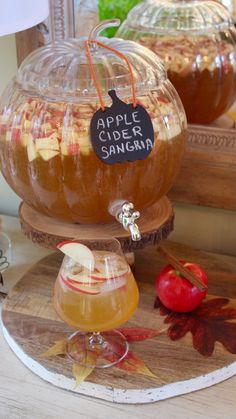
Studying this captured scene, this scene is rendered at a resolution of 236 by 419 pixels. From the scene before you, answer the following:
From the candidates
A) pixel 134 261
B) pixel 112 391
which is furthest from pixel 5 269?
pixel 112 391

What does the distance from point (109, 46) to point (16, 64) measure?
0.90ft

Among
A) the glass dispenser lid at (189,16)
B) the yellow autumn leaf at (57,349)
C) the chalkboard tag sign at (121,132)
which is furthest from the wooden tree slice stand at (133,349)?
the glass dispenser lid at (189,16)

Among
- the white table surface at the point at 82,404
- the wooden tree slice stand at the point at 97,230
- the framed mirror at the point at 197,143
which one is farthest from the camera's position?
the framed mirror at the point at 197,143

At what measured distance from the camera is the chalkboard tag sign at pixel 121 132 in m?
0.72

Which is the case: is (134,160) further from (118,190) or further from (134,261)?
(134,261)

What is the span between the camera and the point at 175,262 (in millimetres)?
832

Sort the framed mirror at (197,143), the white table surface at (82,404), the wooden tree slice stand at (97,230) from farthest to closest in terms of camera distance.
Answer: the framed mirror at (197,143) < the wooden tree slice stand at (97,230) < the white table surface at (82,404)

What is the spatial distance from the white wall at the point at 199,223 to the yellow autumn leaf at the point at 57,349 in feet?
1.20

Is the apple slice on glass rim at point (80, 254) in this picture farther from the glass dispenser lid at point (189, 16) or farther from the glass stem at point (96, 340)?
the glass dispenser lid at point (189, 16)

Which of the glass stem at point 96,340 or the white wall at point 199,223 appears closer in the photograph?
the glass stem at point 96,340

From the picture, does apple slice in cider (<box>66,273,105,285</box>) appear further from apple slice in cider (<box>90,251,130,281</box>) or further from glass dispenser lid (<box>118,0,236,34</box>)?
glass dispenser lid (<box>118,0,236,34</box>)

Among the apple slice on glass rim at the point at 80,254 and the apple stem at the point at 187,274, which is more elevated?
the apple slice on glass rim at the point at 80,254

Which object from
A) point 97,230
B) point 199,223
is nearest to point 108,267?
point 97,230

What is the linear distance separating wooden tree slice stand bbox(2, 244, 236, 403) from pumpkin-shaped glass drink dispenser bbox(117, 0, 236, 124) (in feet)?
0.96
